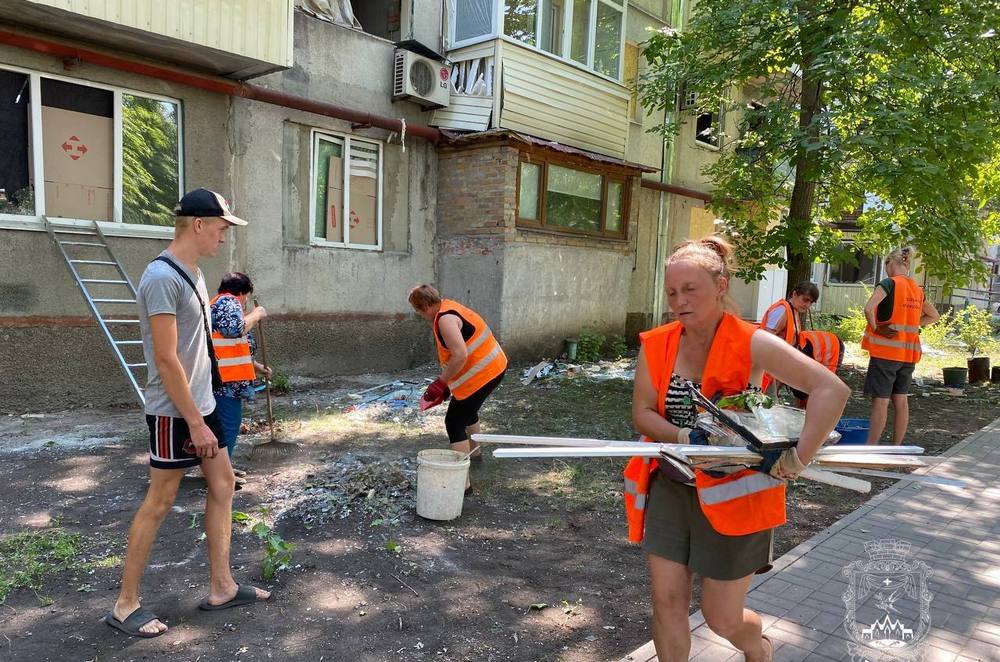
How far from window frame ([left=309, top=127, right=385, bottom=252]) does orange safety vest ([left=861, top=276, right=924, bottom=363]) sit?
22.2 feet

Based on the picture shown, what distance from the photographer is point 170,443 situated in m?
2.82

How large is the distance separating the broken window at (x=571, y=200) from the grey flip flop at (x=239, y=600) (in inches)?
316

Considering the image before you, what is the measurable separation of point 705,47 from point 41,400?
28.9 ft

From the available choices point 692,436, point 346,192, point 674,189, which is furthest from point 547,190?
point 692,436

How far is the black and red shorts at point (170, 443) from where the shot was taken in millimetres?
2822

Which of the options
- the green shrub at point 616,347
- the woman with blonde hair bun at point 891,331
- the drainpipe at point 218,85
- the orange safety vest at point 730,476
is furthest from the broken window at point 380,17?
the orange safety vest at point 730,476

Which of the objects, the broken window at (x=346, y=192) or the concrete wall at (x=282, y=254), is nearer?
the concrete wall at (x=282, y=254)

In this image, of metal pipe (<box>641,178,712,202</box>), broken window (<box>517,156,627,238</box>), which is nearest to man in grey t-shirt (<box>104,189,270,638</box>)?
broken window (<box>517,156,627,238</box>)

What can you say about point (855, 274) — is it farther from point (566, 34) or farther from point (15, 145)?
point (15, 145)

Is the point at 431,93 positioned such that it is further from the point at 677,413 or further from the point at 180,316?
the point at 677,413

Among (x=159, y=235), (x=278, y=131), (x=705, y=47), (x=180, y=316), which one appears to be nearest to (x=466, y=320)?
(x=180, y=316)

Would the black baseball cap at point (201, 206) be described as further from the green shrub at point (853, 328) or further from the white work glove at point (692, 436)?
the green shrub at point (853, 328)

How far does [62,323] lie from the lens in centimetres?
700

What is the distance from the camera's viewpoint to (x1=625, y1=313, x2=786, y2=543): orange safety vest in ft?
6.81
